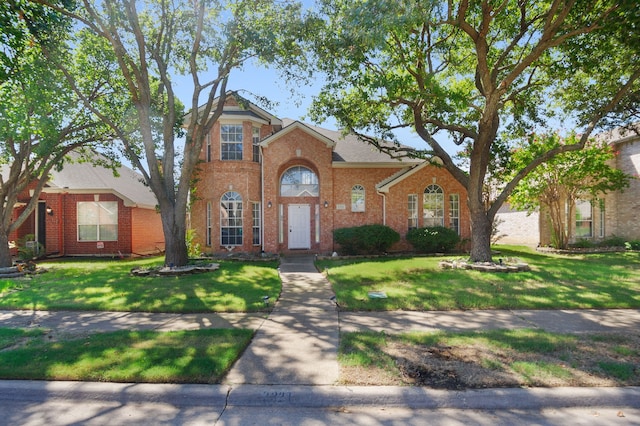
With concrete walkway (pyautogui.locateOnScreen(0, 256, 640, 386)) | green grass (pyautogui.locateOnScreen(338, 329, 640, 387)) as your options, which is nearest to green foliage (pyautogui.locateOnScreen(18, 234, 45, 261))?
concrete walkway (pyautogui.locateOnScreen(0, 256, 640, 386))

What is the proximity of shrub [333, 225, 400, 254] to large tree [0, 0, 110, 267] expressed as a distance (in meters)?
10.7

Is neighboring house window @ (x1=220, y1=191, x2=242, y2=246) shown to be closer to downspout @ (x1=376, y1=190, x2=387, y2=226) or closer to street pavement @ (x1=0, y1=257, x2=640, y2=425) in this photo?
downspout @ (x1=376, y1=190, x2=387, y2=226)

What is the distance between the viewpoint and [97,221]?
59.7 ft

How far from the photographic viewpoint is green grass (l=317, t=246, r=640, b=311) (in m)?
7.09

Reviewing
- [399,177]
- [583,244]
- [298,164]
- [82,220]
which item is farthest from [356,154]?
[82,220]

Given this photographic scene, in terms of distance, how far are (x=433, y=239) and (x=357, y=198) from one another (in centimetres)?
407

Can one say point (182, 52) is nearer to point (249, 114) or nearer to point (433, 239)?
point (249, 114)

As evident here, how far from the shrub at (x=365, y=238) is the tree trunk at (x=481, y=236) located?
4176 millimetres

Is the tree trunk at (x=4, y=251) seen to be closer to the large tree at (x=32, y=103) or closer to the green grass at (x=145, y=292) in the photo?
the large tree at (x=32, y=103)

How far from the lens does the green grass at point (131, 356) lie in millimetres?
4020

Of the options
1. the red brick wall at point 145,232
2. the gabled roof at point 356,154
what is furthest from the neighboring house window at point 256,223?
the red brick wall at point 145,232

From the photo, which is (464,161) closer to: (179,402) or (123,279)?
(123,279)

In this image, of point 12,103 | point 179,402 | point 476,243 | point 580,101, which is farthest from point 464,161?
point 12,103

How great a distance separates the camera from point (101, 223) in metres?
18.2
